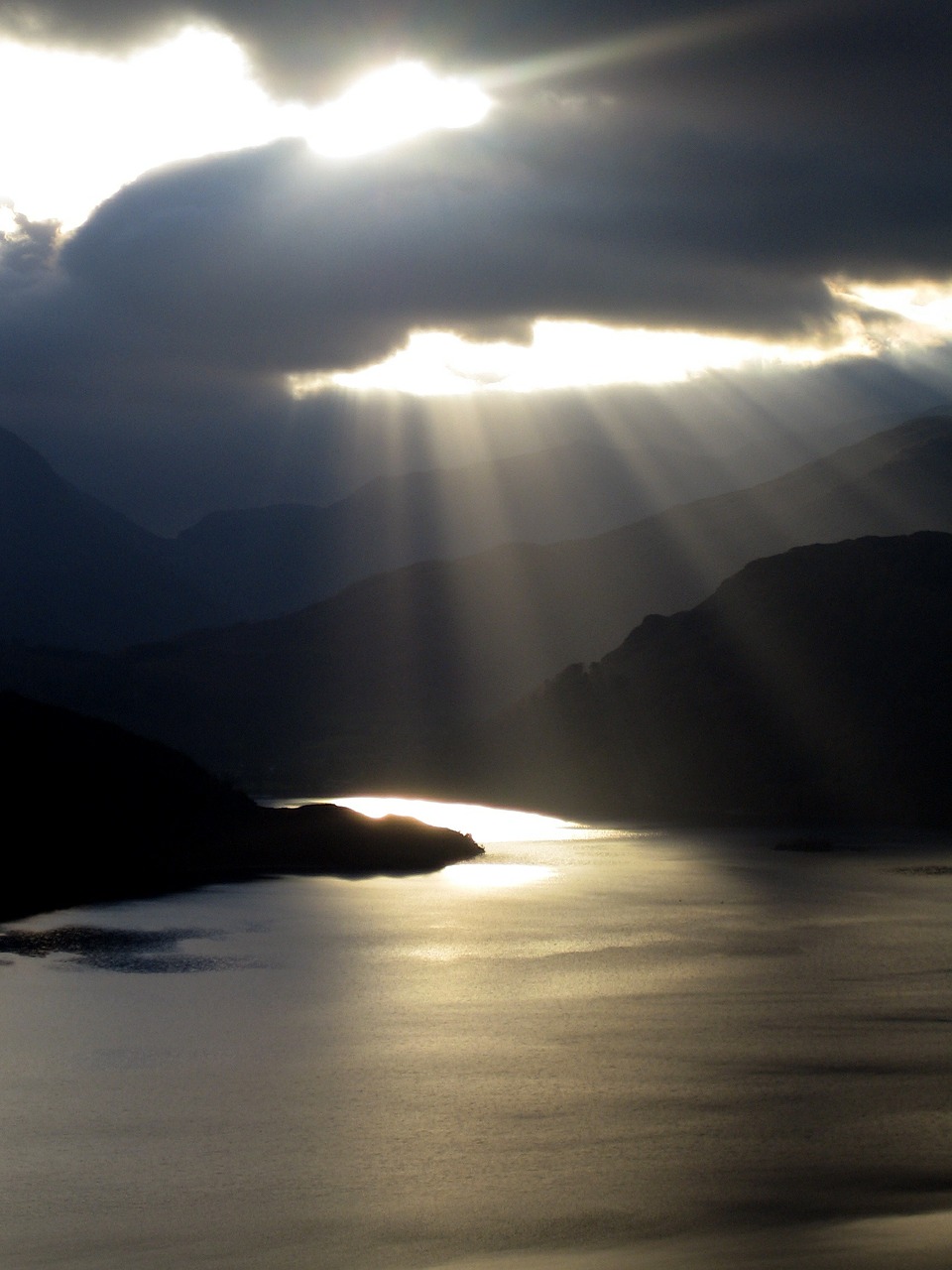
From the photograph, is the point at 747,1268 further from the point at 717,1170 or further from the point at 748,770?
the point at 748,770

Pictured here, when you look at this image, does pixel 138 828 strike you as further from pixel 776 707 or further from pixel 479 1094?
pixel 776 707

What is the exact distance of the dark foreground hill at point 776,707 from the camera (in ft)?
409

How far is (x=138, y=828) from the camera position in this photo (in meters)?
75.8

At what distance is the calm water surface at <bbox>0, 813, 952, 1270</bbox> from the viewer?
66.7 ft

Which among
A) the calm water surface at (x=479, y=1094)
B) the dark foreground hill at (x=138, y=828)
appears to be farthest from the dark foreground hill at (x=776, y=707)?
the calm water surface at (x=479, y=1094)

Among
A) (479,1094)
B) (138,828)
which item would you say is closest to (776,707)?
(138,828)

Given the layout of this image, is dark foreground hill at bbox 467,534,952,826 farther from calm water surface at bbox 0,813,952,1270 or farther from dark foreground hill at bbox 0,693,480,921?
calm water surface at bbox 0,813,952,1270

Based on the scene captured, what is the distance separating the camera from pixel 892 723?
419 feet

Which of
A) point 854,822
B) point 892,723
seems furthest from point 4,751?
point 892,723

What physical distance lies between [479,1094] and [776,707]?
110m

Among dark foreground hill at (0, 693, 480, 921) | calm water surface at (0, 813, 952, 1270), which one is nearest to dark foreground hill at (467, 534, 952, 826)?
dark foreground hill at (0, 693, 480, 921)

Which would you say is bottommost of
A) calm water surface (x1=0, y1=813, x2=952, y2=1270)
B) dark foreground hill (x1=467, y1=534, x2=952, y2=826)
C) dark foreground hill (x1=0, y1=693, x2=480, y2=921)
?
calm water surface (x1=0, y1=813, x2=952, y2=1270)

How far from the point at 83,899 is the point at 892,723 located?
3346 inches

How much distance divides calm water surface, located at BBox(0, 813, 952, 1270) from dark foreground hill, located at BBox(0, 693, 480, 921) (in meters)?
14.4
